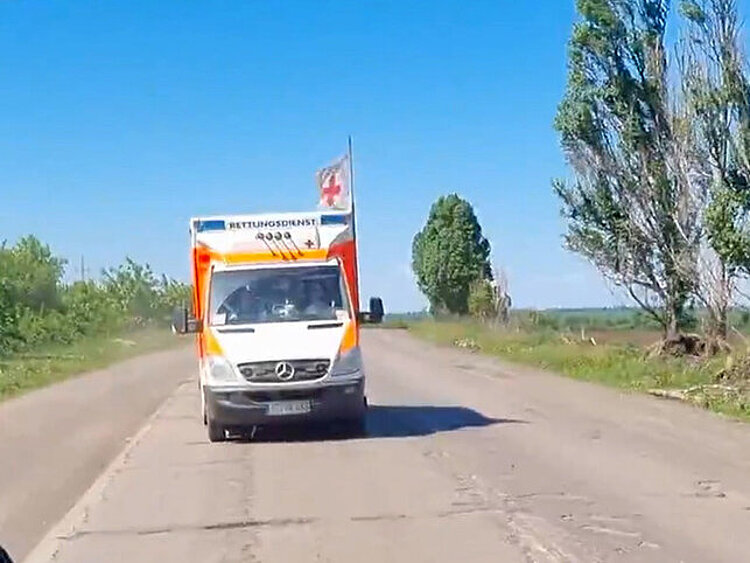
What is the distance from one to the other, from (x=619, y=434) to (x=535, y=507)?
6.19 meters

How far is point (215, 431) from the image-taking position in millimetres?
16344

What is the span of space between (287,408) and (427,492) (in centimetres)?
465

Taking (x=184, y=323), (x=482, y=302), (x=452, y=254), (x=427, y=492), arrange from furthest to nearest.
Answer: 1. (x=452, y=254)
2. (x=482, y=302)
3. (x=184, y=323)
4. (x=427, y=492)

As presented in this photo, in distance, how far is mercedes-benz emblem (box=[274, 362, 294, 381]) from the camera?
15.6 meters

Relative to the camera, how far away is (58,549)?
9.27 metres

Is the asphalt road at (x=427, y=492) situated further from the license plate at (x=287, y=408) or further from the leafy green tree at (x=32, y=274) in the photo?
the leafy green tree at (x=32, y=274)

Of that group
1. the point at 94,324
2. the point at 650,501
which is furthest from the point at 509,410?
the point at 94,324

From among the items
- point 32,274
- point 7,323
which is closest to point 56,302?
point 32,274

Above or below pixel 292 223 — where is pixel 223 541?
below

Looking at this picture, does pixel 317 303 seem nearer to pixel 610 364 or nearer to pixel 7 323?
pixel 610 364

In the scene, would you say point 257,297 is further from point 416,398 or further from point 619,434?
point 416,398

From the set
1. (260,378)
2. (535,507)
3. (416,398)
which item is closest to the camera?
(535,507)

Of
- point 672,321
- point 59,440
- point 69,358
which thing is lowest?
point 59,440

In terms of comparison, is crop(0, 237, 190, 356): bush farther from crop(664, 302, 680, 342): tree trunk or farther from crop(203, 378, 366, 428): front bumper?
crop(203, 378, 366, 428): front bumper
